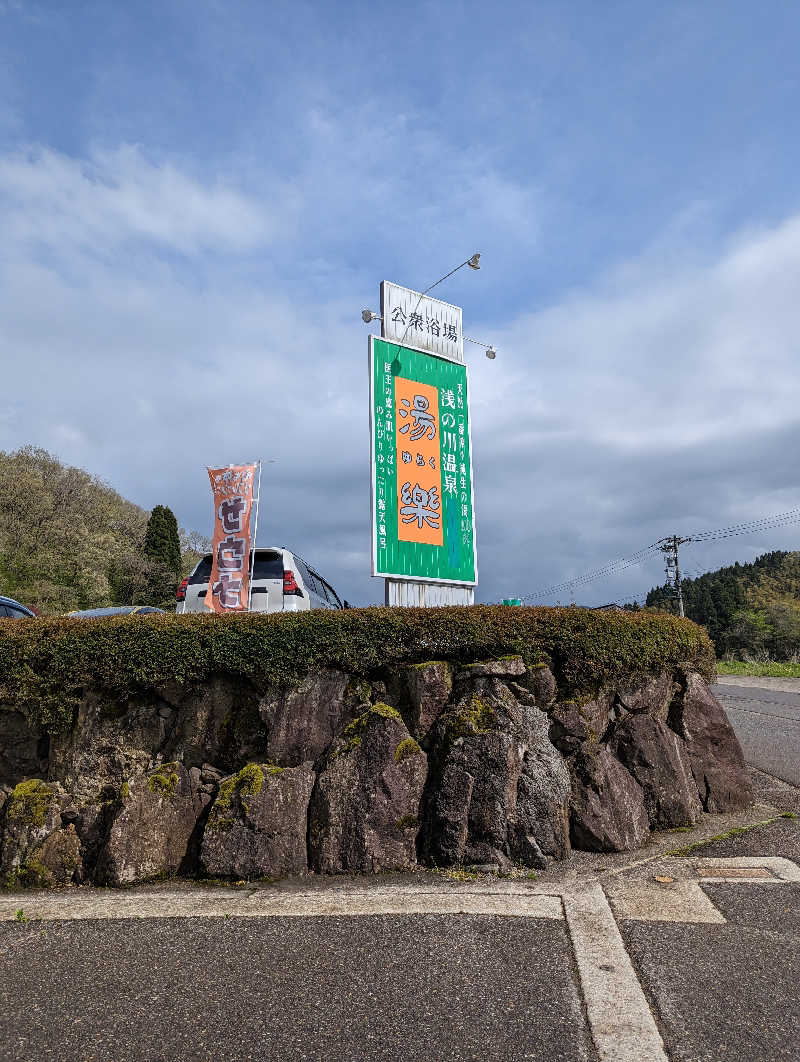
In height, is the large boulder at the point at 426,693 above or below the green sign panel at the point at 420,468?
below

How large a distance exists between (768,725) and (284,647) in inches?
383

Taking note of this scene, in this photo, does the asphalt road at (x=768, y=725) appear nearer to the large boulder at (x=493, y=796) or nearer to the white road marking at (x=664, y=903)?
the white road marking at (x=664, y=903)

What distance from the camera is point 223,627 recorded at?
6.06 meters

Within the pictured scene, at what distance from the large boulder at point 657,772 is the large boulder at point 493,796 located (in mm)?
782

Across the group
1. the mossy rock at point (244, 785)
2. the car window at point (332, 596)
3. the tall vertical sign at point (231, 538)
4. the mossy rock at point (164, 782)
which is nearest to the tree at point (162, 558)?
the car window at point (332, 596)

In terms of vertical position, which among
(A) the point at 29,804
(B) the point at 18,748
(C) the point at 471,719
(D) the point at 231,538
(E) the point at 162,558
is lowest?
(A) the point at 29,804

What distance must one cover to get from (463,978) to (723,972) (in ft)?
4.39

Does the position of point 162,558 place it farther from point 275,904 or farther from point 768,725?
point 275,904

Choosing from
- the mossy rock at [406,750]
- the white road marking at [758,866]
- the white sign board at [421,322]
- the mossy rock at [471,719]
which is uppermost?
the white sign board at [421,322]

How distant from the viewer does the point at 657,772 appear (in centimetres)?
582

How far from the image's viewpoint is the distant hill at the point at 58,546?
28.9 meters

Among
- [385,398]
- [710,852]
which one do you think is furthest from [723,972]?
[385,398]

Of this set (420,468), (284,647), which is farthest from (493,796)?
(420,468)

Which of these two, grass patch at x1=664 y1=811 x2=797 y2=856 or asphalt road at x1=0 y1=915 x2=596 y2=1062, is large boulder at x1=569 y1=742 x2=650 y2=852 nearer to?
grass patch at x1=664 y1=811 x2=797 y2=856
